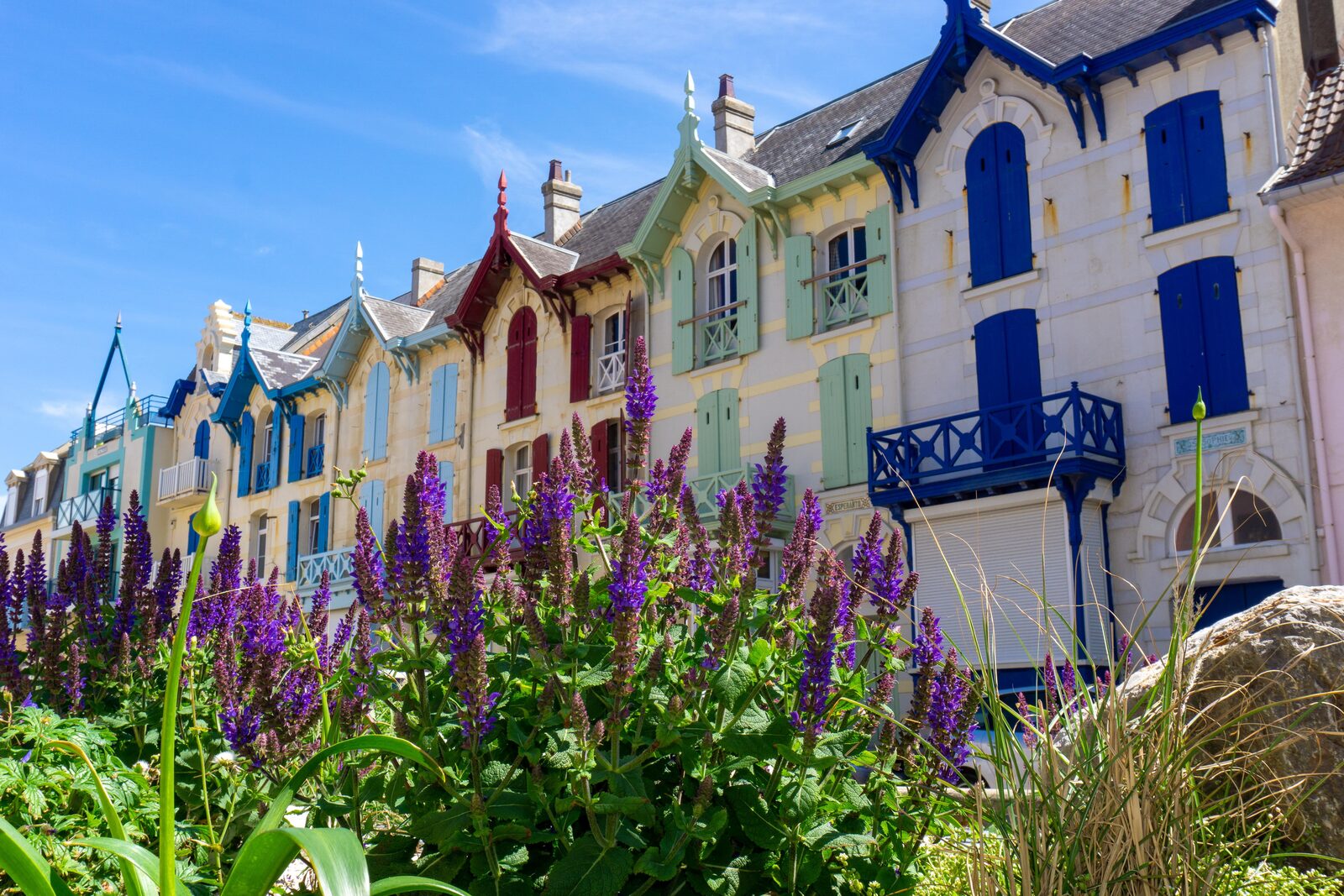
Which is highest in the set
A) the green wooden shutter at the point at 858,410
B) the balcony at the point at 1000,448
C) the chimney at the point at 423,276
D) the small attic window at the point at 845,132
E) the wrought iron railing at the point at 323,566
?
the chimney at the point at 423,276

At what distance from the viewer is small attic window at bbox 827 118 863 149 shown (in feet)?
63.3

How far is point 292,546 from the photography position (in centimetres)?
2798

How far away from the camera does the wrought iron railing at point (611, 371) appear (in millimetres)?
21016

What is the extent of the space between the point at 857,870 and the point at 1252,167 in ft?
41.9

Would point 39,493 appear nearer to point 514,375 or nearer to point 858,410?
point 514,375

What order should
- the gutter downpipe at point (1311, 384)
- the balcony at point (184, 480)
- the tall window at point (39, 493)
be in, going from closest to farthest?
the gutter downpipe at point (1311, 384) < the balcony at point (184, 480) < the tall window at point (39, 493)

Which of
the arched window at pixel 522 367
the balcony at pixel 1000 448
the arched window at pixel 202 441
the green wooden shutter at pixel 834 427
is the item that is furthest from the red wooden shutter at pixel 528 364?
the arched window at pixel 202 441

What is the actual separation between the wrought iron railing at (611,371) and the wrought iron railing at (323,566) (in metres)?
6.46

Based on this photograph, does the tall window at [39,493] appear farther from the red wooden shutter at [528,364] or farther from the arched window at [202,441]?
the red wooden shutter at [528,364]

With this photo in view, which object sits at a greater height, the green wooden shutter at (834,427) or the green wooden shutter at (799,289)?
the green wooden shutter at (799,289)

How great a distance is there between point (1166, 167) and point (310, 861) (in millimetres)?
14653

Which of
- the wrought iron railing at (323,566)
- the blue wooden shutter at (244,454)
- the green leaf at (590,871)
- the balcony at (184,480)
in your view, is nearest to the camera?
the green leaf at (590,871)

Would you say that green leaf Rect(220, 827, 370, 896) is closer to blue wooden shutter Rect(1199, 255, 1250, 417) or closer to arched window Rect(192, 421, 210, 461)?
Result: blue wooden shutter Rect(1199, 255, 1250, 417)

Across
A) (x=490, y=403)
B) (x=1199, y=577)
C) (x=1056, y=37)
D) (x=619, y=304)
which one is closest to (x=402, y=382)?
(x=490, y=403)
